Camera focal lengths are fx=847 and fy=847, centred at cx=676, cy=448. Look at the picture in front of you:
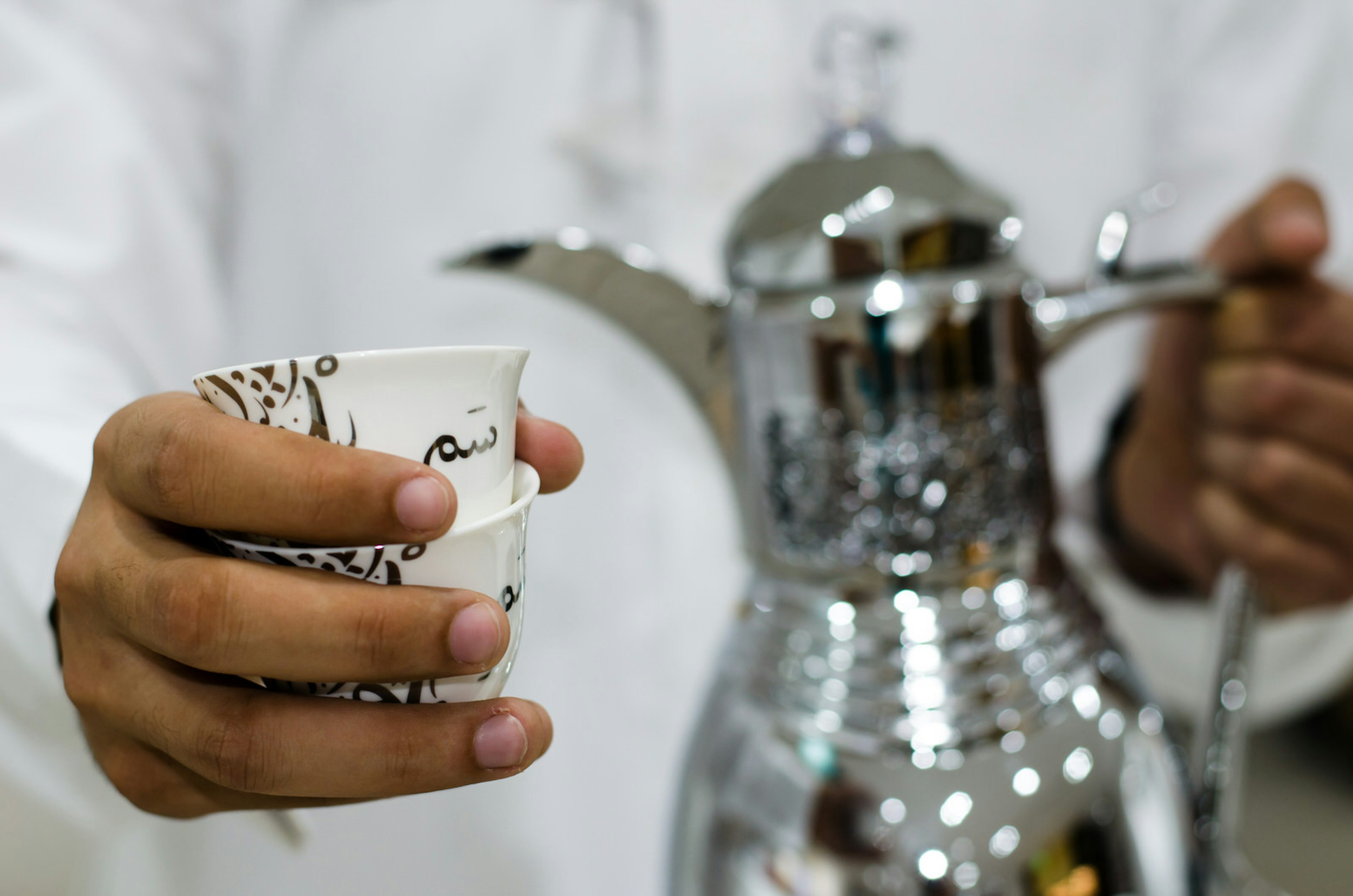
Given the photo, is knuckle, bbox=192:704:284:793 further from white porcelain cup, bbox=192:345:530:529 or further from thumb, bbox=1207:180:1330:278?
thumb, bbox=1207:180:1330:278

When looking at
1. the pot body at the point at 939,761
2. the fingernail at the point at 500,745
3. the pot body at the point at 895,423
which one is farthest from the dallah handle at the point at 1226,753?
the fingernail at the point at 500,745

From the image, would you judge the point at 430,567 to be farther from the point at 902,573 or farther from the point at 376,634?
the point at 902,573

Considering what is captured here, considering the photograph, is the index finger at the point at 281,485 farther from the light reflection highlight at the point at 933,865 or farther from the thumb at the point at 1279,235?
the thumb at the point at 1279,235

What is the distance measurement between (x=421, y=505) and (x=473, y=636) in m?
0.02

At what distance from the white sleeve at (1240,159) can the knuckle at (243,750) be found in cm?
55

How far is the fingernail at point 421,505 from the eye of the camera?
0.46 feet

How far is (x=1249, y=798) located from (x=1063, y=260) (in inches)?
13.9

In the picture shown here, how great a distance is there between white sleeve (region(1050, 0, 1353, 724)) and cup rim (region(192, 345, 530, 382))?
→ 1.72ft

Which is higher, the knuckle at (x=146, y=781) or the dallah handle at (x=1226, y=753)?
the knuckle at (x=146, y=781)

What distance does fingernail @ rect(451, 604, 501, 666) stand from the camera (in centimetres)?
15

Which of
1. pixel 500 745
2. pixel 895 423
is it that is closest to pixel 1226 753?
pixel 895 423

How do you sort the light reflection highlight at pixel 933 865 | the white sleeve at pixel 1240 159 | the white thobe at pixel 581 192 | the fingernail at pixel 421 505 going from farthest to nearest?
the white sleeve at pixel 1240 159 < the white thobe at pixel 581 192 < the light reflection highlight at pixel 933 865 < the fingernail at pixel 421 505

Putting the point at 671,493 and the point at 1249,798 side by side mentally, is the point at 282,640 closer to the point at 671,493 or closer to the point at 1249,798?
the point at 671,493

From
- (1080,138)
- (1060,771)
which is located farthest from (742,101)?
(1060,771)
